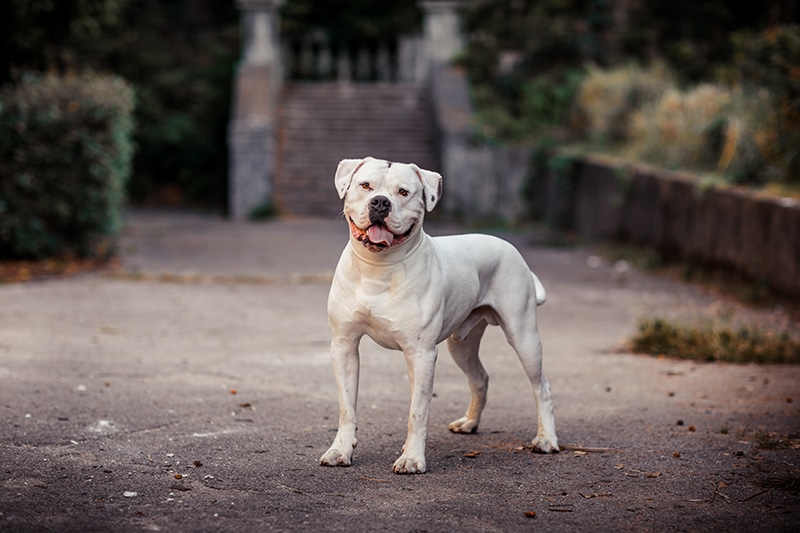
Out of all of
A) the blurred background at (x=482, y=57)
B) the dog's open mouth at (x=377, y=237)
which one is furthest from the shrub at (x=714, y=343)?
the blurred background at (x=482, y=57)

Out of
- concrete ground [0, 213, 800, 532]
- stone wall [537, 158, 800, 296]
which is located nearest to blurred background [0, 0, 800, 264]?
stone wall [537, 158, 800, 296]

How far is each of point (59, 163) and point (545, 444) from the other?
8282mm

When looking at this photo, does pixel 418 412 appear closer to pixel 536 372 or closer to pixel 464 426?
pixel 536 372

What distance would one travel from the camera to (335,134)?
21188 mm

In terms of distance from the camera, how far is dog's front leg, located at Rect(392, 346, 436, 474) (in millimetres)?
5297

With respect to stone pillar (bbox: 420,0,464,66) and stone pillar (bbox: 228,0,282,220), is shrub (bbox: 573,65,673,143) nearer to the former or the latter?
stone pillar (bbox: 420,0,464,66)

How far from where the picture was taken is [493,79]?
22.3 meters

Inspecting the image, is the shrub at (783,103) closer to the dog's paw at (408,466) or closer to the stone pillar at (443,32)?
the dog's paw at (408,466)

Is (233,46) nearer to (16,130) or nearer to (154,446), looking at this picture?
(16,130)

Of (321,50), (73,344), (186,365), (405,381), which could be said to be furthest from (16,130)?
(321,50)

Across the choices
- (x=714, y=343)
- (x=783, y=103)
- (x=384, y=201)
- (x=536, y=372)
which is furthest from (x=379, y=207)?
(x=783, y=103)

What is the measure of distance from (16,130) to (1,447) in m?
7.32

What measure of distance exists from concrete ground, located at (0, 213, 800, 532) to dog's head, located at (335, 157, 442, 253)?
1125 millimetres

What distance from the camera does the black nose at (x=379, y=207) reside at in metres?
5.04
